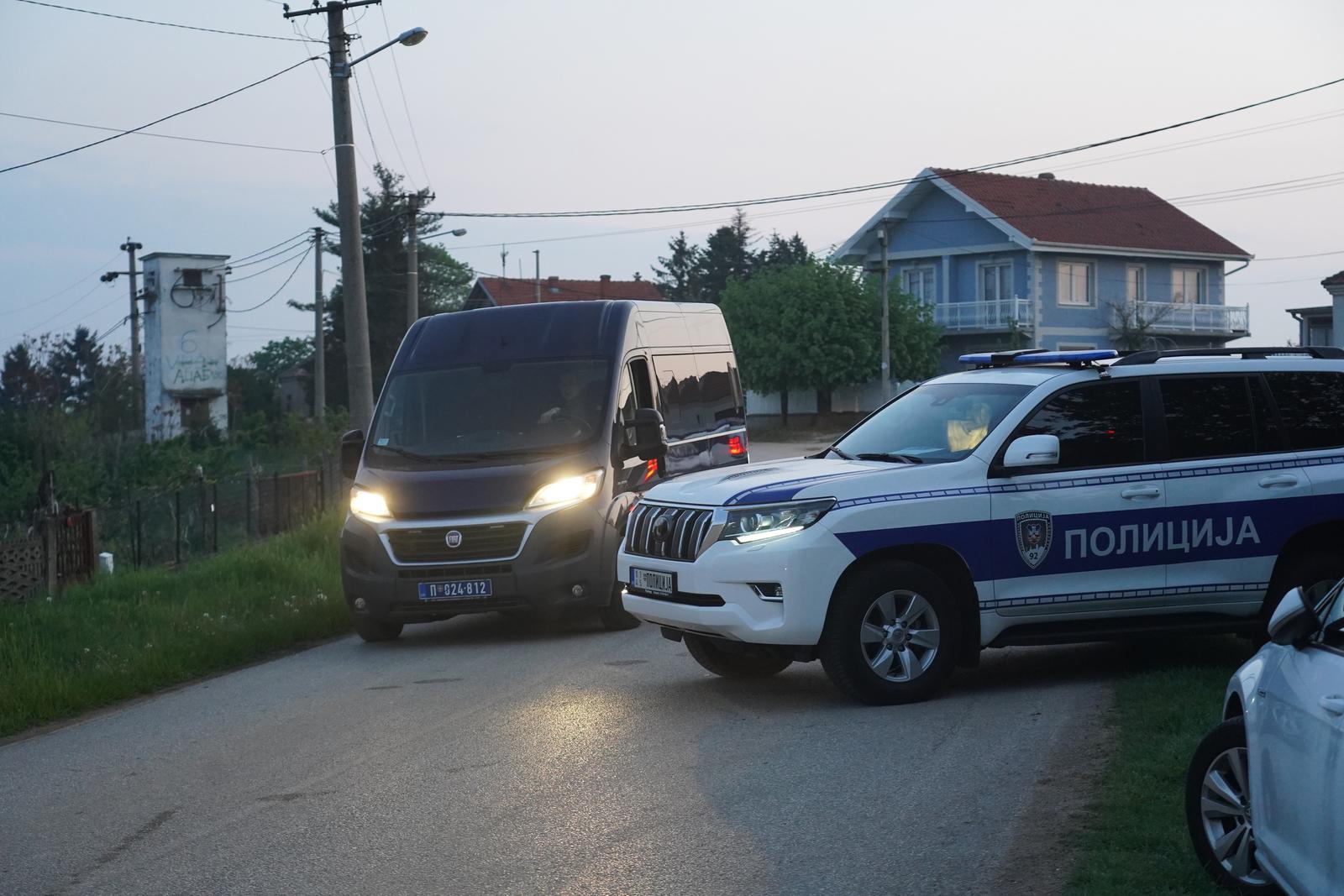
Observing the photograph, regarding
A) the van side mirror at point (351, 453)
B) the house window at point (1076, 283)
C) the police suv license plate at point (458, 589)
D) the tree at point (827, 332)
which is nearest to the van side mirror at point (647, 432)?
the police suv license plate at point (458, 589)

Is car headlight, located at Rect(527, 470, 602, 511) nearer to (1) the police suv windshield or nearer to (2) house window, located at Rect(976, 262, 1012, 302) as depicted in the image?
(1) the police suv windshield

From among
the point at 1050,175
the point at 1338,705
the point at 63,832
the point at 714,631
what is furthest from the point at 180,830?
the point at 1050,175

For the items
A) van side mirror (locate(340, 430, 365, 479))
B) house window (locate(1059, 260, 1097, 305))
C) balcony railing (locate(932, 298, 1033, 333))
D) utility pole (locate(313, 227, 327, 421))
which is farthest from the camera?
house window (locate(1059, 260, 1097, 305))

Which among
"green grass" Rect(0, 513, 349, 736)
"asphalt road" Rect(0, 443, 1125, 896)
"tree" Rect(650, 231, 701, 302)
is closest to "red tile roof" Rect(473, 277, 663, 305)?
"tree" Rect(650, 231, 701, 302)

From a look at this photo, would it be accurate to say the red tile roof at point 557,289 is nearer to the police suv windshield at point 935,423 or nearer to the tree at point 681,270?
the tree at point 681,270

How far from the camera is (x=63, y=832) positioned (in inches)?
267

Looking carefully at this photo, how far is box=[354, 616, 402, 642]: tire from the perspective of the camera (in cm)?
1232

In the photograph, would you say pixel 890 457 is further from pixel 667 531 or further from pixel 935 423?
pixel 667 531

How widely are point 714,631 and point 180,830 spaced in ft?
10.3

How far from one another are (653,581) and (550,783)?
2109mm

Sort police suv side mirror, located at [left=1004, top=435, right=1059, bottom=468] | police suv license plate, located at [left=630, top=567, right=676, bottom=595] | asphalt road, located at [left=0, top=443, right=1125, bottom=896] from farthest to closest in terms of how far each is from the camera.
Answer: police suv license plate, located at [left=630, top=567, right=676, bottom=595] → police suv side mirror, located at [left=1004, top=435, right=1059, bottom=468] → asphalt road, located at [left=0, top=443, right=1125, bottom=896]

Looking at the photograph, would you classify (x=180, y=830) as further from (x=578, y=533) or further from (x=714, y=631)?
(x=578, y=533)

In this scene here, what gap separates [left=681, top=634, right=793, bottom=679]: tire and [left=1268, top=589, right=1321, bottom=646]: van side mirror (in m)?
5.02

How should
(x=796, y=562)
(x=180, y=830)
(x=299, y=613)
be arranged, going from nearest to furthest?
(x=180, y=830) → (x=796, y=562) → (x=299, y=613)
